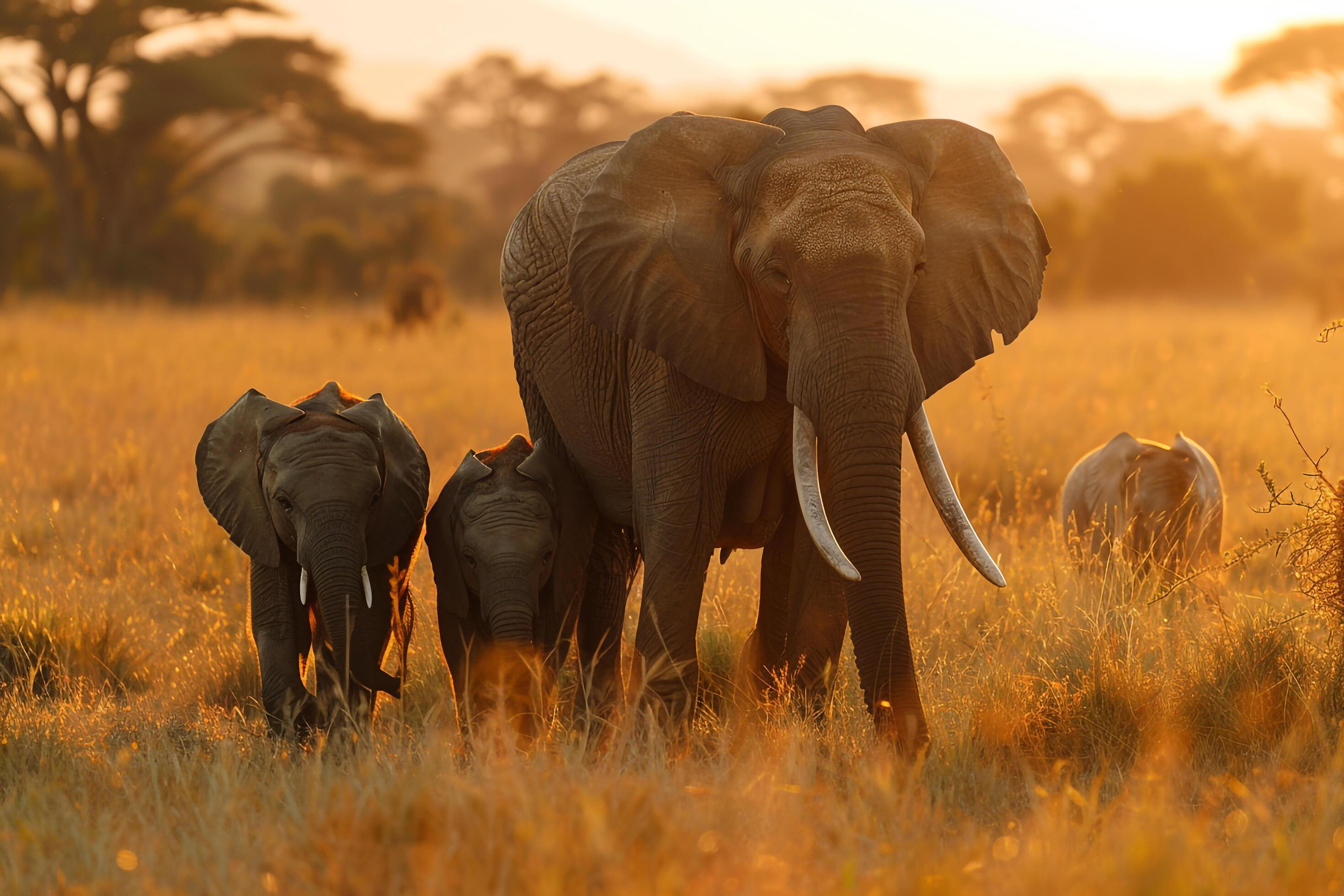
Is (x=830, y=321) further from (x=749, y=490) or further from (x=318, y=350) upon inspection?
(x=318, y=350)

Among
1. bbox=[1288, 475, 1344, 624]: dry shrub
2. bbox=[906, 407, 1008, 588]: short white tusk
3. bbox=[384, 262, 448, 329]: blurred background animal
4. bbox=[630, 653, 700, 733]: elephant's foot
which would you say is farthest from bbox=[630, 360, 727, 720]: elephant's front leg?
bbox=[384, 262, 448, 329]: blurred background animal

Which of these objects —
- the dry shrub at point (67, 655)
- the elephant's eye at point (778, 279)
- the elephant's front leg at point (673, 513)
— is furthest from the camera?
the dry shrub at point (67, 655)

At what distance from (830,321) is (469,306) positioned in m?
21.9

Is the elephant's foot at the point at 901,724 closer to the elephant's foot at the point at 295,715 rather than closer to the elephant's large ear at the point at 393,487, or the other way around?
the elephant's large ear at the point at 393,487

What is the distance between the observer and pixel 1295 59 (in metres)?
32.5

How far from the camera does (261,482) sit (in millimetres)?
4715

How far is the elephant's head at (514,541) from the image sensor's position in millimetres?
4523

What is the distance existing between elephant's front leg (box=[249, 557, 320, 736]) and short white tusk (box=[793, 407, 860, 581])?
1729 millimetres

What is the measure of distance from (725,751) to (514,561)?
0.98 metres

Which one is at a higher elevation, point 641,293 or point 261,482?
point 641,293

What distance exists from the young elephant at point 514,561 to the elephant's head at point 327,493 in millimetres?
174

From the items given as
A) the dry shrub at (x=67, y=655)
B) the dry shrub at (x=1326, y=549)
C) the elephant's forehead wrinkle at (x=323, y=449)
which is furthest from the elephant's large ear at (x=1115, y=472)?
the dry shrub at (x=67, y=655)

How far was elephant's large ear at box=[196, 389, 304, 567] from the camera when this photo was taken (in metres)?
4.71

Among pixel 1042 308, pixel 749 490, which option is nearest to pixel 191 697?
pixel 749 490
